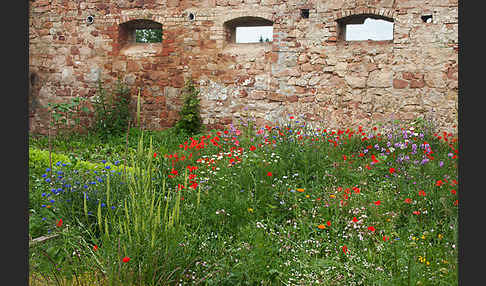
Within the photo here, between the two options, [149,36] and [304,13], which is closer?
[304,13]

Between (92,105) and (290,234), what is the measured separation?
6.25m

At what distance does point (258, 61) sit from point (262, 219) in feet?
14.8

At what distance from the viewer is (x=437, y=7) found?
Answer: 669 centimetres

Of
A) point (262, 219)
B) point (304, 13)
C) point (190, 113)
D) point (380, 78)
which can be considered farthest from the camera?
point (190, 113)

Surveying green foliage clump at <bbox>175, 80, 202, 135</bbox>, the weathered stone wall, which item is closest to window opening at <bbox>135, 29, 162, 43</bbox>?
the weathered stone wall

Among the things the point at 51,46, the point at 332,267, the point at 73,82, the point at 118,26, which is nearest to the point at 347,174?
the point at 332,267

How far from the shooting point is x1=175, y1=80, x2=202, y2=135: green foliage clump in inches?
308

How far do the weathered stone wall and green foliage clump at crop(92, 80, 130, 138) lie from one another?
0.22 m

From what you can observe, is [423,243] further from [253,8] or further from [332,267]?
[253,8]

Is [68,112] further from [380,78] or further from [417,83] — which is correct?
[417,83]

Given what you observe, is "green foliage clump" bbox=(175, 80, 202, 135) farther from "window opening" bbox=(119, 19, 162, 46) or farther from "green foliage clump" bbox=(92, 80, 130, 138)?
"window opening" bbox=(119, 19, 162, 46)

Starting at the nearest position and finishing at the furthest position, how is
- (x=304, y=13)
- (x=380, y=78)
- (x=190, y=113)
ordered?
1. (x=380, y=78)
2. (x=304, y=13)
3. (x=190, y=113)

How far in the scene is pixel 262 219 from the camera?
368 cm

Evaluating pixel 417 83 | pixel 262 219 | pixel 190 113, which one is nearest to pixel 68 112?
pixel 190 113
